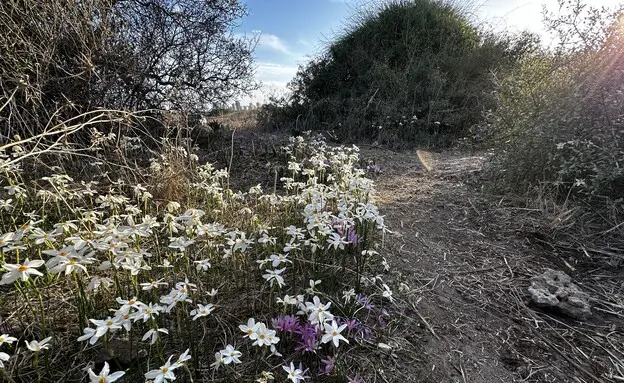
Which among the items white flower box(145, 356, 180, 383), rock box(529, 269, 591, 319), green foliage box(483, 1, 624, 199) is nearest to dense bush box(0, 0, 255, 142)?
white flower box(145, 356, 180, 383)

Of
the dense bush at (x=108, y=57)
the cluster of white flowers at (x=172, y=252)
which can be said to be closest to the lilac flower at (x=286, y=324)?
the cluster of white flowers at (x=172, y=252)

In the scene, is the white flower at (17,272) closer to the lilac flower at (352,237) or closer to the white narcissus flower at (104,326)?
the white narcissus flower at (104,326)

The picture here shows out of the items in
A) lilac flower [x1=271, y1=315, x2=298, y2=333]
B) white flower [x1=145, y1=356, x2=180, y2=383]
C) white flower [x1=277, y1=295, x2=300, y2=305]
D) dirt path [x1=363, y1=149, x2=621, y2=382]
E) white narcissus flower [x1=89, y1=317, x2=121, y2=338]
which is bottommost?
dirt path [x1=363, y1=149, x2=621, y2=382]

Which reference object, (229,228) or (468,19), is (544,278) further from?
(468,19)

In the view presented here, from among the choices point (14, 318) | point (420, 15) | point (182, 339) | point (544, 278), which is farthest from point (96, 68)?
point (420, 15)

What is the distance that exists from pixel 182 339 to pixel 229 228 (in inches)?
Answer: 34.6

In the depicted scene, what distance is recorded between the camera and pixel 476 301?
2.12m

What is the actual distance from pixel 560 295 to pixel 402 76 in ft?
21.1

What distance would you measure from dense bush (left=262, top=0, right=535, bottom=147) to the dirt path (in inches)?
149

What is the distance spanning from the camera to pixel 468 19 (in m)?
9.03

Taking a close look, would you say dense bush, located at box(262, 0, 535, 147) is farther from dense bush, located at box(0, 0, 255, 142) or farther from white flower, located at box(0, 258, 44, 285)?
white flower, located at box(0, 258, 44, 285)

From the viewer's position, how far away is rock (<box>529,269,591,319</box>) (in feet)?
6.54

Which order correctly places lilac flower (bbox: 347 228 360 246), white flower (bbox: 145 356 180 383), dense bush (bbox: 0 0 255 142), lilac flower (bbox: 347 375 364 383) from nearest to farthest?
white flower (bbox: 145 356 180 383) → lilac flower (bbox: 347 375 364 383) → lilac flower (bbox: 347 228 360 246) → dense bush (bbox: 0 0 255 142)

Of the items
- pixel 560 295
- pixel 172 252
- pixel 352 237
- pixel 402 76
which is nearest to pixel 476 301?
pixel 560 295
